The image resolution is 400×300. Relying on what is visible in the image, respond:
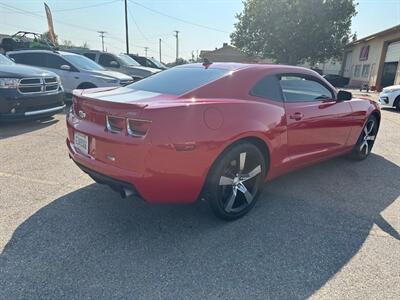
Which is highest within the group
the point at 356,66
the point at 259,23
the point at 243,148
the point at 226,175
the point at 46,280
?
the point at 259,23

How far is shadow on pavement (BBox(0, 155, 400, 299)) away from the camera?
2.16 meters

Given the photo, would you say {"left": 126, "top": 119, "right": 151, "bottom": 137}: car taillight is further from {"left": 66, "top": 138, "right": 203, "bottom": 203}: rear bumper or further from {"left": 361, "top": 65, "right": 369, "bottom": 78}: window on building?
{"left": 361, "top": 65, "right": 369, "bottom": 78}: window on building

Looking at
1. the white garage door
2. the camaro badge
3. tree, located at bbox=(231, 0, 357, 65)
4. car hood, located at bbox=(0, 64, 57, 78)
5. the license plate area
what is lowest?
the license plate area

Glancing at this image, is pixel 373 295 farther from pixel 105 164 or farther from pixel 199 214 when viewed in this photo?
pixel 105 164

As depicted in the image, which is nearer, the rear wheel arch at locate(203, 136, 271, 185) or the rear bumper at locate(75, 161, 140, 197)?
the rear bumper at locate(75, 161, 140, 197)

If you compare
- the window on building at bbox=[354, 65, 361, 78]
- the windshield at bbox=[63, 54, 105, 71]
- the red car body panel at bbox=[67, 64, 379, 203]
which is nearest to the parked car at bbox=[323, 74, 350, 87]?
the window on building at bbox=[354, 65, 361, 78]

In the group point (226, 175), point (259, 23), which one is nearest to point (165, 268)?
point (226, 175)

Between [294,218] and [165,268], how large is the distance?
4.92 feet

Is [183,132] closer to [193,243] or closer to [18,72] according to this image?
[193,243]

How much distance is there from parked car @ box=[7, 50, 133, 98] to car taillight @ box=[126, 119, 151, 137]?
22.4 feet

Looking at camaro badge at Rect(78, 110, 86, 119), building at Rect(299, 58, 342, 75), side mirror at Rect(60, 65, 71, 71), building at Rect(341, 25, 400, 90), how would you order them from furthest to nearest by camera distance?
building at Rect(299, 58, 342, 75) < building at Rect(341, 25, 400, 90) < side mirror at Rect(60, 65, 71, 71) < camaro badge at Rect(78, 110, 86, 119)

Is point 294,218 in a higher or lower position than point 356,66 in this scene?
lower

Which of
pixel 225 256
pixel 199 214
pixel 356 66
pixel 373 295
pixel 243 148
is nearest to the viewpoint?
pixel 373 295

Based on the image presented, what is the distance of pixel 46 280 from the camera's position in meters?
2.16
